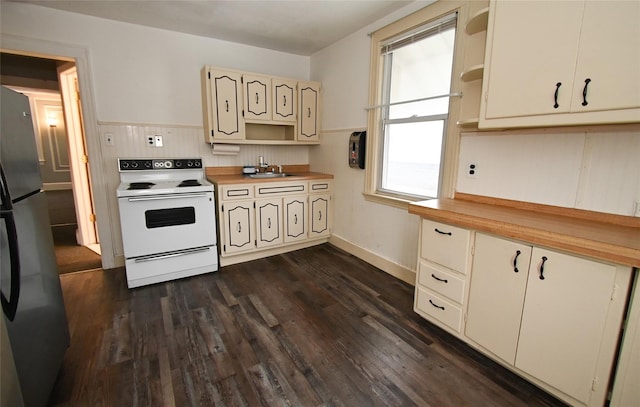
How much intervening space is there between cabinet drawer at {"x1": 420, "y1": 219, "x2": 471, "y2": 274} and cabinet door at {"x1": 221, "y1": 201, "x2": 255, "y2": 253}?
1851 mm

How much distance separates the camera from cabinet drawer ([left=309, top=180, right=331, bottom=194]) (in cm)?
346

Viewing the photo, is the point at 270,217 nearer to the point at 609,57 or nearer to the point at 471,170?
the point at 471,170

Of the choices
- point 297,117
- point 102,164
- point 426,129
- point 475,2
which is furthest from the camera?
point 297,117

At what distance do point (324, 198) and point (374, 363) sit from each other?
7.06 ft

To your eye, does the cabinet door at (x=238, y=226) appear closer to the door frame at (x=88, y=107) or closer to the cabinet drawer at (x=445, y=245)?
the door frame at (x=88, y=107)

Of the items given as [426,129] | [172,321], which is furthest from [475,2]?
[172,321]

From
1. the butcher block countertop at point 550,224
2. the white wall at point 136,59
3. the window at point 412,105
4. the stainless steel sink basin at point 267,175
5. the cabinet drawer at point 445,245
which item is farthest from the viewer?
the stainless steel sink basin at point 267,175

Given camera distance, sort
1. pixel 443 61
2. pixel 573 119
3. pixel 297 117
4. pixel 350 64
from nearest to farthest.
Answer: pixel 573 119
pixel 443 61
pixel 350 64
pixel 297 117

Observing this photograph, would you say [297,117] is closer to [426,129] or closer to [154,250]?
[426,129]

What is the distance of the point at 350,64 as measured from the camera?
3164mm

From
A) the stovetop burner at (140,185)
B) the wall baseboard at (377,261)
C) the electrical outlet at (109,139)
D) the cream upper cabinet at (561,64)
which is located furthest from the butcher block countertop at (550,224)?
the electrical outlet at (109,139)

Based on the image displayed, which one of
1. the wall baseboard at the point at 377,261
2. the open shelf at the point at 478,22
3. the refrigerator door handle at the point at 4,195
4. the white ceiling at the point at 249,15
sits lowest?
the wall baseboard at the point at 377,261

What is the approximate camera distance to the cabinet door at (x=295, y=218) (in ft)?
10.9

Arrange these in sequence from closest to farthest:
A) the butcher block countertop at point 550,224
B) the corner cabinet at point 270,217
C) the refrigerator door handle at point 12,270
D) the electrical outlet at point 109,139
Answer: the refrigerator door handle at point 12,270 → the butcher block countertop at point 550,224 → the electrical outlet at point 109,139 → the corner cabinet at point 270,217
